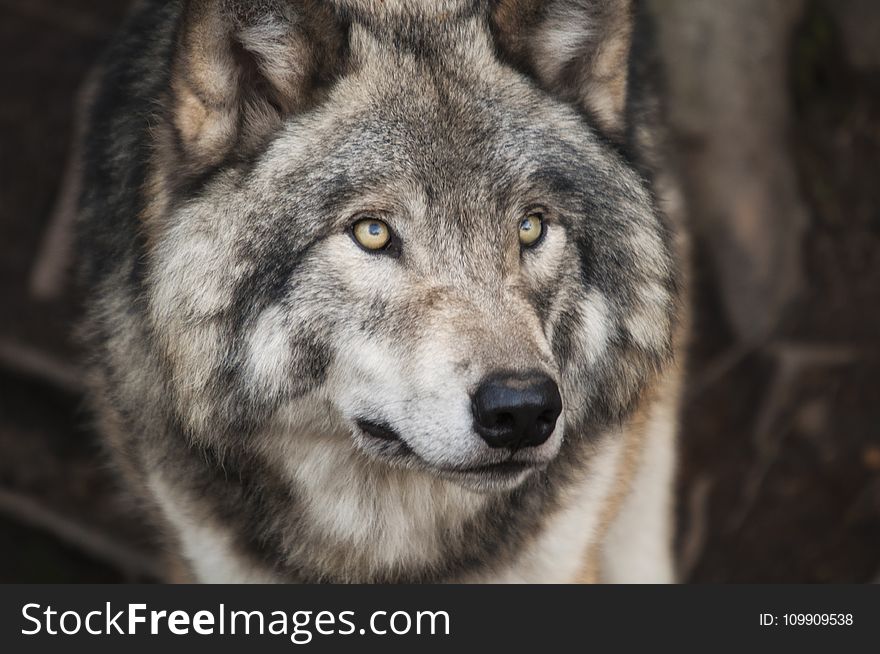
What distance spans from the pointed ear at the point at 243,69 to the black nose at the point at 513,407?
99 centimetres

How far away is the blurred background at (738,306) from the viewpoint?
5.83m

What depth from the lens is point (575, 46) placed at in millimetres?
3291

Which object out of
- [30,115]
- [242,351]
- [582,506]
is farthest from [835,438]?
[30,115]

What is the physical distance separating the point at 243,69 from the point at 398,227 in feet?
2.04

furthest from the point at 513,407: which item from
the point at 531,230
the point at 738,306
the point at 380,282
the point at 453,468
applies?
the point at 738,306

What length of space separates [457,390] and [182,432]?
110cm

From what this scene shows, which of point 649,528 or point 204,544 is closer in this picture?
point 204,544

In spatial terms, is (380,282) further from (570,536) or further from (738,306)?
(738,306)

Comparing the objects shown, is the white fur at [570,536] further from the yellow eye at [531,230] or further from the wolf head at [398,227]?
the yellow eye at [531,230]

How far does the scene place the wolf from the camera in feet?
9.40

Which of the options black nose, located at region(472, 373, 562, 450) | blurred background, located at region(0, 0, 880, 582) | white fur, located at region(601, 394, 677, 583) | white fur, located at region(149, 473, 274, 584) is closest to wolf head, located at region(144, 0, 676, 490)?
black nose, located at region(472, 373, 562, 450)

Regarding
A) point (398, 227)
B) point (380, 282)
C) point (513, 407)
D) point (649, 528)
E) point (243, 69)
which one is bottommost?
point (649, 528)

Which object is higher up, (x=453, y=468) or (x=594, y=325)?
(x=594, y=325)

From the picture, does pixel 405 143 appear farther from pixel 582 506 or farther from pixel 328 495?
pixel 582 506
